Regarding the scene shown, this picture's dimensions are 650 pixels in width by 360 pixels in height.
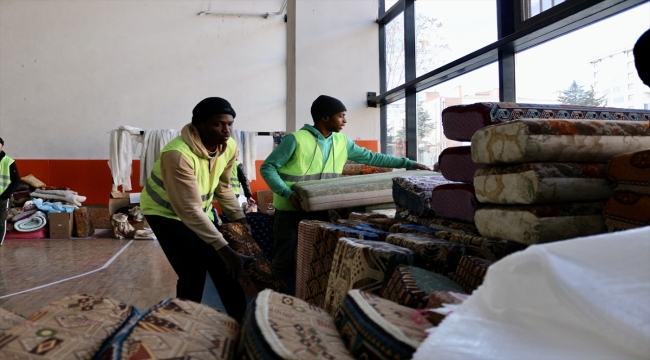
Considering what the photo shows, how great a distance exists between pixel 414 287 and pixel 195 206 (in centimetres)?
148

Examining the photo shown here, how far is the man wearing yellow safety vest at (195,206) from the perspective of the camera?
96.1 inches

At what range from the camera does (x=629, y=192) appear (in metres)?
1.32

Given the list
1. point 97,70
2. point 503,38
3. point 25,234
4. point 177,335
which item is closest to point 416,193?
point 177,335

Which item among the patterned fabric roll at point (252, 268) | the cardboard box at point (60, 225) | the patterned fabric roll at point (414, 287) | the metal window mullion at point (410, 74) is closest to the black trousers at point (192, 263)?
the patterned fabric roll at point (252, 268)

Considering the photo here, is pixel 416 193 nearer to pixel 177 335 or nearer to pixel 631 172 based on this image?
pixel 631 172

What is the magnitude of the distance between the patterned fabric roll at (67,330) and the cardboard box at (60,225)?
802cm

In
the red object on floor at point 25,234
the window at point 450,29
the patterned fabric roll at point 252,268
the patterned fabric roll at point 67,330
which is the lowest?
the red object on floor at point 25,234

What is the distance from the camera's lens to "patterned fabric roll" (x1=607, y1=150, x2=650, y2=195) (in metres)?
1.25

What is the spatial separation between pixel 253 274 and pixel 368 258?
1.07m

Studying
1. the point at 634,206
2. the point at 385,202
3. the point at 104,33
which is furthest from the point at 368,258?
the point at 104,33

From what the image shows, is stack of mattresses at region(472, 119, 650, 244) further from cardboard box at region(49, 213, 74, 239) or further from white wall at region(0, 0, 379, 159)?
white wall at region(0, 0, 379, 159)

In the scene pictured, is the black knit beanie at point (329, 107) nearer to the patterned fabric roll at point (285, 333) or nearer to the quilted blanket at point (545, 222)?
the quilted blanket at point (545, 222)

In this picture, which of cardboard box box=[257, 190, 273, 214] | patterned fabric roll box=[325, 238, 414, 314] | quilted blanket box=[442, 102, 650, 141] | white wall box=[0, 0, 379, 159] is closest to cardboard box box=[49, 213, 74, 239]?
white wall box=[0, 0, 379, 159]

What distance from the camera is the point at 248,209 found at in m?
6.90
